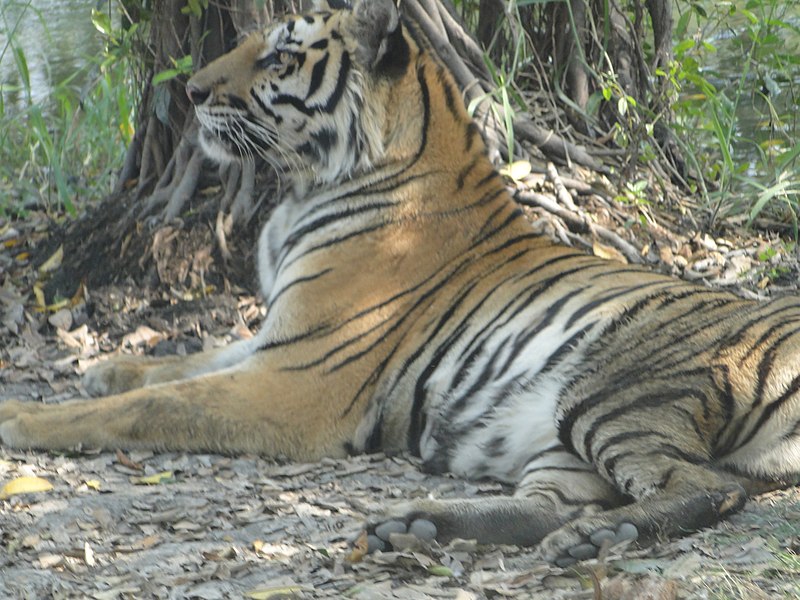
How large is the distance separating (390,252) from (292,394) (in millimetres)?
658

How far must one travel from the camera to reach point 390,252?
4.27m

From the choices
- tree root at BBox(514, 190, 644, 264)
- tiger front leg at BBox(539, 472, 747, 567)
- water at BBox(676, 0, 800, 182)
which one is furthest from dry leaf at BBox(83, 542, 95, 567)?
water at BBox(676, 0, 800, 182)

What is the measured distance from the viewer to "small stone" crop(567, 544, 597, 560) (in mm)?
2881

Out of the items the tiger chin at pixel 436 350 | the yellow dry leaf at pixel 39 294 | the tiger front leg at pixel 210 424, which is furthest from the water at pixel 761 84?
the yellow dry leaf at pixel 39 294

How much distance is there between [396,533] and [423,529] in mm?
84

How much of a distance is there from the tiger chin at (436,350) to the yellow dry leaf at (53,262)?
1.32 m

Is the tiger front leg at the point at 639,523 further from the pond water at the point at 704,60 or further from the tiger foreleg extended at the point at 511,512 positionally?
the pond water at the point at 704,60

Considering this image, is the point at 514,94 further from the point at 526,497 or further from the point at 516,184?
the point at 526,497

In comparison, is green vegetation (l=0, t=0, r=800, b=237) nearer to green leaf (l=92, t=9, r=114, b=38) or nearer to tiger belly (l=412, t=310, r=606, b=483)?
green leaf (l=92, t=9, r=114, b=38)

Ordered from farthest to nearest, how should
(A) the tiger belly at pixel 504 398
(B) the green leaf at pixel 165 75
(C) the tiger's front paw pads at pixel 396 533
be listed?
(B) the green leaf at pixel 165 75 → (A) the tiger belly at pixel 504 398 → (C) the tiger's front paw pads at pixel 396 533

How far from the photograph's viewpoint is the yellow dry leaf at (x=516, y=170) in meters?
5.59

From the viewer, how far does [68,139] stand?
736 centimetres

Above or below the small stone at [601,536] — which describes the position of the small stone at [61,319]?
above

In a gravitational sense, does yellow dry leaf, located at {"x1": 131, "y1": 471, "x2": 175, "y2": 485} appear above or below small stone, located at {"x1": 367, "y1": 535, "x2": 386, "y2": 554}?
above
